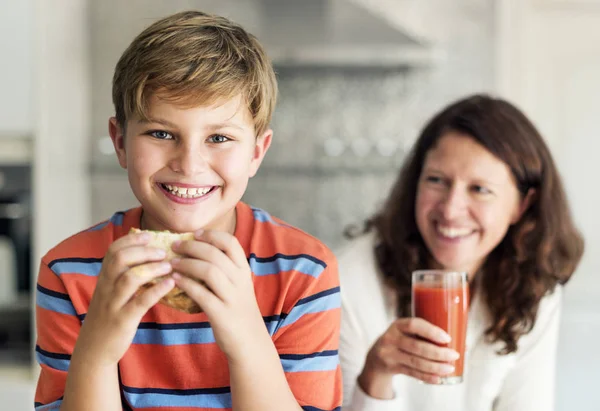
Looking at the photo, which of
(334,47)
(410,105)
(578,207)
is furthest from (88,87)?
(578,207)

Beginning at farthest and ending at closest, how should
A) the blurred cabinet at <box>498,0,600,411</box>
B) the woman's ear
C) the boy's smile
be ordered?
the blurred cabinet at <box>498,0,600,411</box>
the woman's ear
the boy's smile

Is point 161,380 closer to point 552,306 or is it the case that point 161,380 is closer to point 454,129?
point 454,129

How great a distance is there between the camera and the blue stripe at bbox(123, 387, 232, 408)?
110cm

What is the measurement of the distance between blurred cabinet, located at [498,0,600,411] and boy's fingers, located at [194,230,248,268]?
2869mm

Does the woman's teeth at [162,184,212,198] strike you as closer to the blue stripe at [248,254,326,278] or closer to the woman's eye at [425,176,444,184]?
the blue stripe at [248,254,326,278]

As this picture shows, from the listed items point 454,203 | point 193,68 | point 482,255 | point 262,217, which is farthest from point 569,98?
point 193,68

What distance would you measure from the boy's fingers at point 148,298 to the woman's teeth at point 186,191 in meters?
0.15

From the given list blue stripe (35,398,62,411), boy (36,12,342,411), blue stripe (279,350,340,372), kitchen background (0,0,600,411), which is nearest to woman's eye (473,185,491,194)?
boy (36,12,342,411)

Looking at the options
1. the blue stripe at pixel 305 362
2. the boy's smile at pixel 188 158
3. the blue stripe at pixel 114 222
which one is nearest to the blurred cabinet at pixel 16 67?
the blue stripe at pixel 114 222

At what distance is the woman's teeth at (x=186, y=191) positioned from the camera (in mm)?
1026

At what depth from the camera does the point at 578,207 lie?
3.59m

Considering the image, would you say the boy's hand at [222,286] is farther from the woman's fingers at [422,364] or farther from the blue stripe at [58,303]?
the woman's fingers at [422,364]

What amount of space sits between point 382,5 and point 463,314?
1.42m

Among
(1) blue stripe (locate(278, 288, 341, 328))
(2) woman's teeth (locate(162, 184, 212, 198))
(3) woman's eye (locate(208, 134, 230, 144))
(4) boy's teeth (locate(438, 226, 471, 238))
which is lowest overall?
(1) blue stripe (locate(278, 288, 341, 328))
